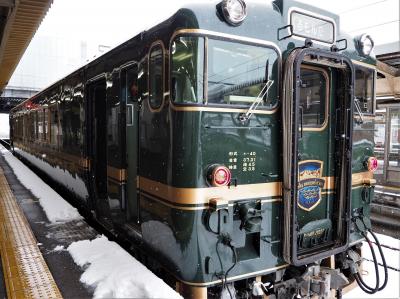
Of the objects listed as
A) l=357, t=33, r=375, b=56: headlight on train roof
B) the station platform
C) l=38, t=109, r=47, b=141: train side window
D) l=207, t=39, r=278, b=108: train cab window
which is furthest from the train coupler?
l=38, t=109, r=47, b=141: train side window

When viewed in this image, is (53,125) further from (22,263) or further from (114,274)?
(114,274)

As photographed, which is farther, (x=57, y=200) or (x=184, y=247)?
(x=57, y=200)

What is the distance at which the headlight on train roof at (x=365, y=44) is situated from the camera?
4.35 m

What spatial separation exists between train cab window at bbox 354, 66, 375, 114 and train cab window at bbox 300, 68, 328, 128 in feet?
1.84

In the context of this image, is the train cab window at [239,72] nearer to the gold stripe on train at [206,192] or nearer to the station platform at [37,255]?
the gold stripe on train at [206,192]

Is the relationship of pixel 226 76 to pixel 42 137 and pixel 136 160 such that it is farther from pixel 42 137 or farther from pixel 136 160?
pixel 42 137

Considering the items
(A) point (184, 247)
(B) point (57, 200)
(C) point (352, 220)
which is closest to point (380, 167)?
(C) point (352, 220)

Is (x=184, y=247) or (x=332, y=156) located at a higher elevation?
(x=332, y=156)

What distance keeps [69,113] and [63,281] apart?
→ 373cm

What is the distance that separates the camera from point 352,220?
430cm

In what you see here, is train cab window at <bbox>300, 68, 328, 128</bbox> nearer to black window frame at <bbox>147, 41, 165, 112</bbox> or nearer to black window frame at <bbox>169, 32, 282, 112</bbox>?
black window frame at <bbox>169, 32, 282, 112</bbox>

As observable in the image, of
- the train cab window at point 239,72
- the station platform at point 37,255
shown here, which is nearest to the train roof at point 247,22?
the train cab window at point 239,72

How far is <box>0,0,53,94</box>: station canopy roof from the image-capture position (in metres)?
5.59

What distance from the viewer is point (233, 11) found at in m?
3.21
